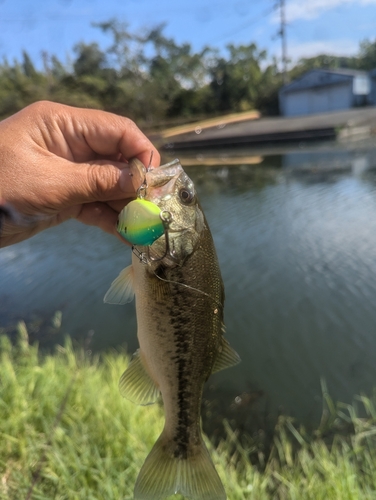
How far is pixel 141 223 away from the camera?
139cm

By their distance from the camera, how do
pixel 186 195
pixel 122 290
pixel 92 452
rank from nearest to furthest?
pixel 186 195 → pixel 122 290 → pixel 92 452

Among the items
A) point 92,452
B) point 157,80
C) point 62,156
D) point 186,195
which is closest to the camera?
point 186,195

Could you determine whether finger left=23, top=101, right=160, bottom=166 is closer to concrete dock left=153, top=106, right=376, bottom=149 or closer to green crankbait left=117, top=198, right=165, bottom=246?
green crankbait left=117, top=198, right=165, bottom=246

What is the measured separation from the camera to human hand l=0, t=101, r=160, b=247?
1.88 metres

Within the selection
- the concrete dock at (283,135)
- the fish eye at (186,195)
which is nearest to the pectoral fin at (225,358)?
the fish eye at (186,195)

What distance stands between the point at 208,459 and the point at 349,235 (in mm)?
8467

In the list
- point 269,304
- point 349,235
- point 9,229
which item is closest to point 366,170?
point 349,235

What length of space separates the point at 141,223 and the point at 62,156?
3.12 ft

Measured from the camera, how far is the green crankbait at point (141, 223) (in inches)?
54.9

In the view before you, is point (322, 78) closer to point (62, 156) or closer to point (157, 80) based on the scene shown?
point (157, 80)

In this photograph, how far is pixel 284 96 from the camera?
44.2 metres

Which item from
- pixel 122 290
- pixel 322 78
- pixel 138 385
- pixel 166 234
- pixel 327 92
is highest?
pixel 166 234

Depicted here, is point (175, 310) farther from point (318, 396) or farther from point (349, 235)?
point (349, 235)

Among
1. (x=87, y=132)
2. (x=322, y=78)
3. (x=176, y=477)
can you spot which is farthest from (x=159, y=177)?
(x=322, y=78)
